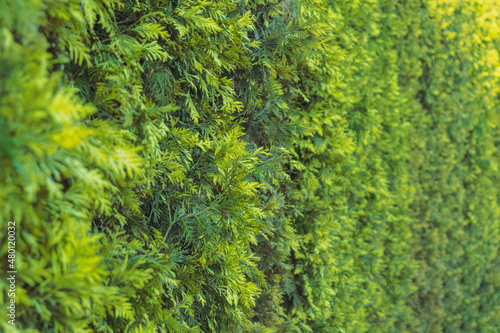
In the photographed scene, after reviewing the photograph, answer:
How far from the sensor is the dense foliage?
1037 mm

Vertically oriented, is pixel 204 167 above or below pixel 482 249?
above

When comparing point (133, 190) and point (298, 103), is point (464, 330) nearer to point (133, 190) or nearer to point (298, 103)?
point (298, 103)

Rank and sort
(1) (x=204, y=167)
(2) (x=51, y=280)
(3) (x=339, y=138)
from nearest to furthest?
(2) (x=51, y=280)
(1) (x=204, y=167)
(3) (x=339, y=138)

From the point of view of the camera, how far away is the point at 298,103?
296 cm

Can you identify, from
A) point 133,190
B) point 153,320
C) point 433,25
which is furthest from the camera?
point 433,25

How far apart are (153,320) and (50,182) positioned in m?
0.76

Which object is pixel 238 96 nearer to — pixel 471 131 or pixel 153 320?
pixel 153 320

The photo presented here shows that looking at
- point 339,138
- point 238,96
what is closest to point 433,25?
point 339,138

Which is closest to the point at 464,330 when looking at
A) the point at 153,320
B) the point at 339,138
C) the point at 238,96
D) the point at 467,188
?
the point at 467,188

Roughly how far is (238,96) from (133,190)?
3.19ft

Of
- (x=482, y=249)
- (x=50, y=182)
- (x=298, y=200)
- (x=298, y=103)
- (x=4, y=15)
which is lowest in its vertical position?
(x=482, y=249)

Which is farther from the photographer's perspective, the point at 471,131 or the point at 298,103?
the point at 471,131

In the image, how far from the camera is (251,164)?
6.56 ft

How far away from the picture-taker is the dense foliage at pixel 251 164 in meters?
1.04
